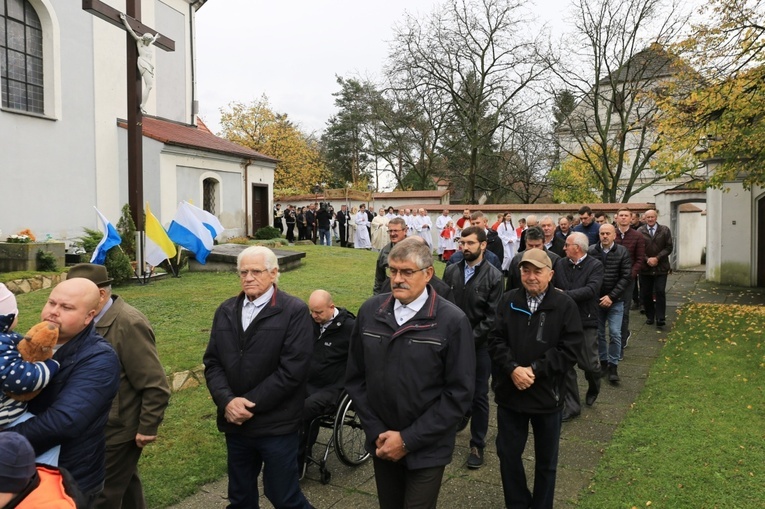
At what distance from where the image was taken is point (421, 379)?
304cm

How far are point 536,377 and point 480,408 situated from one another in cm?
143

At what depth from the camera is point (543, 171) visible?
123 feet

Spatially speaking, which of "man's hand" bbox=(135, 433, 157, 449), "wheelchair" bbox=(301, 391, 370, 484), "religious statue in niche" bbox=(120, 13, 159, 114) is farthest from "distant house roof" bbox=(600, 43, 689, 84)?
"man's hand" bbox=(135, 433, 157, 449)

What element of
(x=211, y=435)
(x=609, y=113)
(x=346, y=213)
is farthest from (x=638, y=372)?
(x=609, y=113)

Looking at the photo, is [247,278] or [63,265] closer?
[247,278]

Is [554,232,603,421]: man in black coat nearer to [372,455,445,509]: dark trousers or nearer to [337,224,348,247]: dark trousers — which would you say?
[372,455,445,509]: dark trousers

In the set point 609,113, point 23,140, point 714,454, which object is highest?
point 609,113

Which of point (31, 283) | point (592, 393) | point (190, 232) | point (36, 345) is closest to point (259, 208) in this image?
point (190, 232)

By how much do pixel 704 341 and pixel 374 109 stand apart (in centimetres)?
3344

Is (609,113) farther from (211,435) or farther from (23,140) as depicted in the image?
(211,435)

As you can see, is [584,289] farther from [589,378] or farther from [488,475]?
[488,475]

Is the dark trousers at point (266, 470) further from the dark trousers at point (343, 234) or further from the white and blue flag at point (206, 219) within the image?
the dark trousers at point (343, 234)

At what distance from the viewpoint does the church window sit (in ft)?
71.7

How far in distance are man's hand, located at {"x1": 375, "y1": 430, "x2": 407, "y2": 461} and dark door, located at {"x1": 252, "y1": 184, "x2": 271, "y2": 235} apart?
73.2 feet
